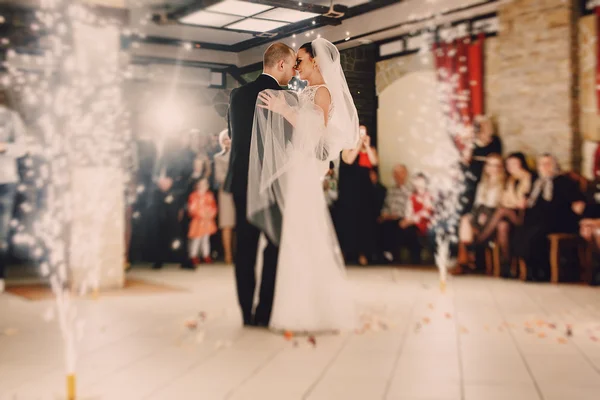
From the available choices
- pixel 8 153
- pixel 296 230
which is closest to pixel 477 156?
pixel 296 230

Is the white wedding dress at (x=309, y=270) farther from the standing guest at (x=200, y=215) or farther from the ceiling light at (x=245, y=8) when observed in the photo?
the standing guest at (x=200, y=215)

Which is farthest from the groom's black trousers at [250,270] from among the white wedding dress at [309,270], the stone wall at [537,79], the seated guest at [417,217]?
the stone wall at [537,79]

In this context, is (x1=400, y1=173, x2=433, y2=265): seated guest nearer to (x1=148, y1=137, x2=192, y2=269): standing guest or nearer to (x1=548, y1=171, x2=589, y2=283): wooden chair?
(x1=548, y1=171, x2=589, y2=283): wooden chair

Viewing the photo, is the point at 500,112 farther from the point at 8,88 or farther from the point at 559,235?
the point at 8,88

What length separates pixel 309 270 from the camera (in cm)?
366

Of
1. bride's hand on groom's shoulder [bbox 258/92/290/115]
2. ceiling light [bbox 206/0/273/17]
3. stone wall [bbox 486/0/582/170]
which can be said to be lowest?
bride's hand on groom's shoulder [bbox 258/92/290/115]

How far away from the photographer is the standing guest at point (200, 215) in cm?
754

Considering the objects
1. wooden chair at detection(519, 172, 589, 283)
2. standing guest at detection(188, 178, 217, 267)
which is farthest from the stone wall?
standing guest at detection(188, 178, 217, 267)

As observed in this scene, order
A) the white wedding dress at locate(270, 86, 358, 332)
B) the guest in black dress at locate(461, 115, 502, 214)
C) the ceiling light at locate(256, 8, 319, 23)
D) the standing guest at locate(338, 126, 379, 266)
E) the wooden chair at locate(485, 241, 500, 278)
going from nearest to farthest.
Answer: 1. the ceiling light at locate(256, 8, 319, 23)
2. the white wedding dress at locate(270, 86, 358, 332)
3. the wooden chair at locate(485, 241, 500, 278)
4. the standing guest at locate(338, 126, 379, 266)
5. the guest in black dress at locate(461, 115, 502, 214)

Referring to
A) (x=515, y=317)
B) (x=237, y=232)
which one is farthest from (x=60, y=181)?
(x=515, y=317)

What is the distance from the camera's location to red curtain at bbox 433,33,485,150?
7.60 metres

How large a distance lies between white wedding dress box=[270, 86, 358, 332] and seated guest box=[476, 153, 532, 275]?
10.8ft

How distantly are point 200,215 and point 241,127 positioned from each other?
536 cm

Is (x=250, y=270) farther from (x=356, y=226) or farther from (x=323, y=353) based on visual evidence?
(x=356, y=226)
